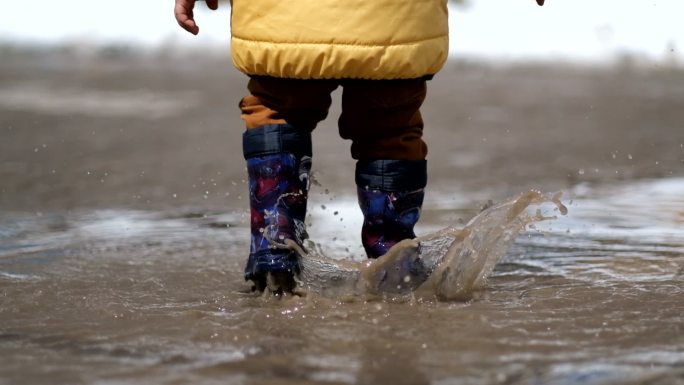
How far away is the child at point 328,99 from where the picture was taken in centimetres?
226

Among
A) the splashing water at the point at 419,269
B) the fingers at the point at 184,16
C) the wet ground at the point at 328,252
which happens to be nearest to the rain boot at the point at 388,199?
the splashing water at the point at 419,269

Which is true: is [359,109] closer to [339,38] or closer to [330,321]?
[339,38]

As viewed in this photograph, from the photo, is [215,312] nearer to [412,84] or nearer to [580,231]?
[412,84]

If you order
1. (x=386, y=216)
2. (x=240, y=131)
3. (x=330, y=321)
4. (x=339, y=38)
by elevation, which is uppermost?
(x=339, y=38)

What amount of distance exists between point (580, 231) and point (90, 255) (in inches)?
57.5

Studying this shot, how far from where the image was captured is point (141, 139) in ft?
18.8

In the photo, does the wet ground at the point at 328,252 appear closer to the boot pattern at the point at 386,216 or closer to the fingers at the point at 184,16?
the boot pattern at the point at 386,216

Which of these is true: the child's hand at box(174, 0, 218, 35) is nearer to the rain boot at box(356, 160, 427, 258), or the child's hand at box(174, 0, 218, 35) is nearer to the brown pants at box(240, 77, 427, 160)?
the brown pants at box(240, 77, 427, 160)

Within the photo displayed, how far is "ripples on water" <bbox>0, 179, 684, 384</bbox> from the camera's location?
1.74 m

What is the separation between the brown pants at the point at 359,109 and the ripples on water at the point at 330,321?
1.24ft

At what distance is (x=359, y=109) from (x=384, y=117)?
6cm

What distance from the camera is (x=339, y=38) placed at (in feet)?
7.38

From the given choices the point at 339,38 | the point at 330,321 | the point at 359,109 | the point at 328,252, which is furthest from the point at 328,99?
the point at 328,252

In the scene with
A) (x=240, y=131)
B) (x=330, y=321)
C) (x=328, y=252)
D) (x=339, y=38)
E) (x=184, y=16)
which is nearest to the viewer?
(x=330, y=321)
